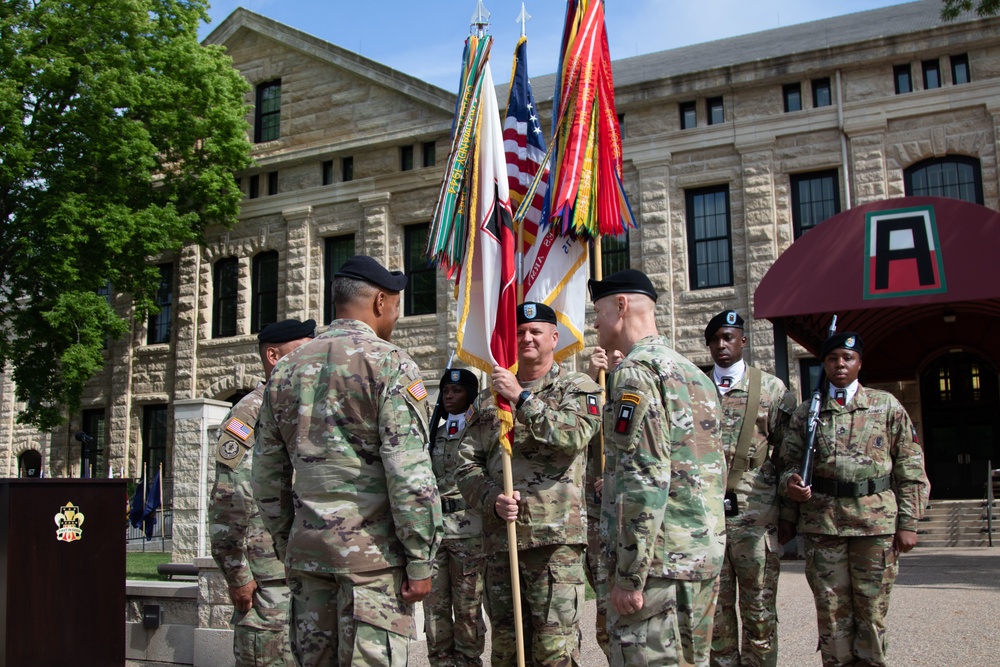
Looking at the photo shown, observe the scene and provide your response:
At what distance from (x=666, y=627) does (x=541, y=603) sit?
1.12 m

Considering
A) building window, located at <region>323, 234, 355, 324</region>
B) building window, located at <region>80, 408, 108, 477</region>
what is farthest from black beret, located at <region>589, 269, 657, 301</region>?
building window, located at <region>80, 408, 108, 477</region>

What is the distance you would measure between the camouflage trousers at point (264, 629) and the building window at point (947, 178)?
15473 millimetres

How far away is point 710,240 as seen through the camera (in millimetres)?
18844

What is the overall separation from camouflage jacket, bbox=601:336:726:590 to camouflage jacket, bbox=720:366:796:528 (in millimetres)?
1757

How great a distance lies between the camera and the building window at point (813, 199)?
18047 mm

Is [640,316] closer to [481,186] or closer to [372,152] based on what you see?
[481,186]

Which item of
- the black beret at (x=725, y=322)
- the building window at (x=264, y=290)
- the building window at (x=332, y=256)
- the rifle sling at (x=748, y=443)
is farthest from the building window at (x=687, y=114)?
the rifle sling at (x=748, y=443)

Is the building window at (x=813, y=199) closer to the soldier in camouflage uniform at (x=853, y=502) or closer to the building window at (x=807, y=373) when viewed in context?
the building window at (x=807, y=373)

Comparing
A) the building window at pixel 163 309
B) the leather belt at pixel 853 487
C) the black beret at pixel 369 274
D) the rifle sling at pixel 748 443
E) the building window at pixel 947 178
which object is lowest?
the leather belt at pixel 853 487

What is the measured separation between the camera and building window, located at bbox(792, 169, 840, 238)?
18.0 meters

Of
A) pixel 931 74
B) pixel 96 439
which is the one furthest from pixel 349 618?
pixel 96 439

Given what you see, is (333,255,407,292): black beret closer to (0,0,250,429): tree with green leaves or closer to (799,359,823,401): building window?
(799,359,823,401): building window

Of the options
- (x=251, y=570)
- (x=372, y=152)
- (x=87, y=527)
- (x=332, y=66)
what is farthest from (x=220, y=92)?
(x=251, y=570)

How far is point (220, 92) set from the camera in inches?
923
